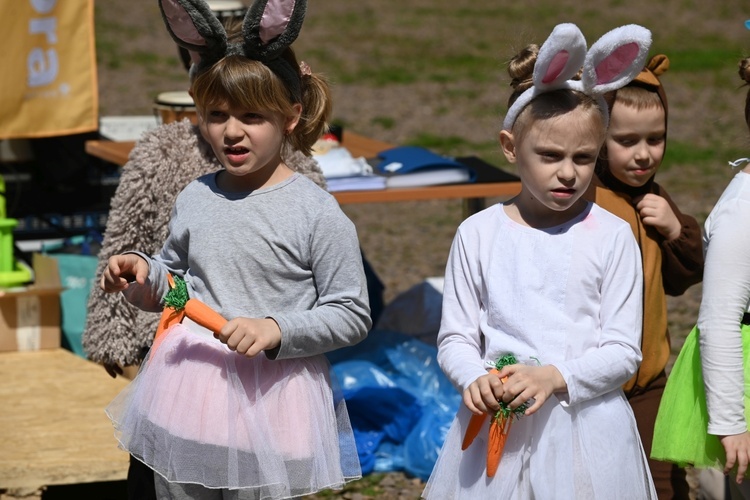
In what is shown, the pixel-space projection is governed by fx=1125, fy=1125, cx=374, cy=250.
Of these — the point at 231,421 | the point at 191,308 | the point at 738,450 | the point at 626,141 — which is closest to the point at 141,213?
the point at 191,308

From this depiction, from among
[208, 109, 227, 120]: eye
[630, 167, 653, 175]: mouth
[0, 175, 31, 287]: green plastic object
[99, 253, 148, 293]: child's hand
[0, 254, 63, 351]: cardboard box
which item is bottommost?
[0, 254, 63, 351]: cardboard box

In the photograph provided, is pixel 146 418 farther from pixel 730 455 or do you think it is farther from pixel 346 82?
pixel 346 82

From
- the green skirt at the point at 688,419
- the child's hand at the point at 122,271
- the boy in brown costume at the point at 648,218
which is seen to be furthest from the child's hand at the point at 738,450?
the child's hand at the point at 122,271

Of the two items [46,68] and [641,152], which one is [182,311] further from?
[46,68]

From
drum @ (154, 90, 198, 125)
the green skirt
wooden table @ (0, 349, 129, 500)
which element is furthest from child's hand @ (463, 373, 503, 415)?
drum @ (154, 90, 198, 125)

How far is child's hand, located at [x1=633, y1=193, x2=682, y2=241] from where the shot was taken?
8.83ft

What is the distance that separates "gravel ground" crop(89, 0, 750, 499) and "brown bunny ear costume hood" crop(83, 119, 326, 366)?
144 cm

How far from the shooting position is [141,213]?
114 inches

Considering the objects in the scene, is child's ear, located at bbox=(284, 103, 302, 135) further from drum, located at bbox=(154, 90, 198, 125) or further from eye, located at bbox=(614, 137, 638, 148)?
drum, located at bbox=(154, 90, 198, 125)

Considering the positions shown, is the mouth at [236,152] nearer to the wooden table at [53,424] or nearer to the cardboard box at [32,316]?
the wooden table at [53,424]

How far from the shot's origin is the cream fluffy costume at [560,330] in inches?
89.0

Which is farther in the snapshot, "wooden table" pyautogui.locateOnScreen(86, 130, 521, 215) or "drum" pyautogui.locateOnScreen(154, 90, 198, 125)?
"wooden table" pyautogui.locateOnScreen(86, 130, 521, 215)

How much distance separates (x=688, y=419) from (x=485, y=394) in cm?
62

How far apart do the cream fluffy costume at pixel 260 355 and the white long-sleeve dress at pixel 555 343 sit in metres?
0.25
